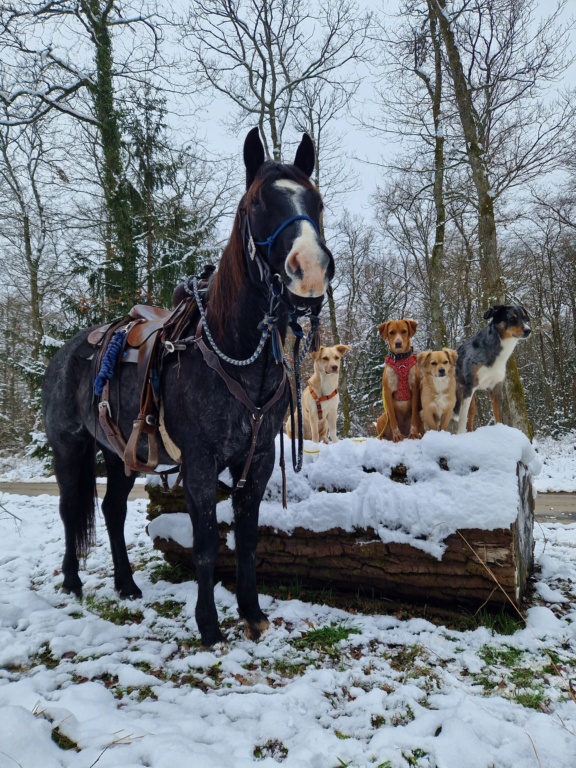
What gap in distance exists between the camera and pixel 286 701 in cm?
224

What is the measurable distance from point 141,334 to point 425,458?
7.72 feet

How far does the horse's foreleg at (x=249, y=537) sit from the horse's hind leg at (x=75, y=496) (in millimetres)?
1660

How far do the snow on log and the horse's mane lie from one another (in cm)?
166

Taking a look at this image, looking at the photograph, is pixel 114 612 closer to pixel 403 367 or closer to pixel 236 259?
pixel 236 259

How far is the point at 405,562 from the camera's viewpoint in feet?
10.6

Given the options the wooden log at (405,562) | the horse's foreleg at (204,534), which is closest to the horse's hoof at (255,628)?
the horse's foreleg at (204,534)

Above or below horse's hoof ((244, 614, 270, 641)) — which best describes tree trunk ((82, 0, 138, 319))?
above

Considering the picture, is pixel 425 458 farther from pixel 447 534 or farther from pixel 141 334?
pixel 141 334

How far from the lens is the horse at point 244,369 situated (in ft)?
7.27

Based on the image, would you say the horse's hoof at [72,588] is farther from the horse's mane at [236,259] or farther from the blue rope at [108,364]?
the horse's mane at [236,259]

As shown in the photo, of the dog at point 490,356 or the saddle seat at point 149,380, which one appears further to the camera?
the dog at point 490,356

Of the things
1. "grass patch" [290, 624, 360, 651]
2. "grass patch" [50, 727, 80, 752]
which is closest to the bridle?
"grass patch" [290, 624, 360, 651]

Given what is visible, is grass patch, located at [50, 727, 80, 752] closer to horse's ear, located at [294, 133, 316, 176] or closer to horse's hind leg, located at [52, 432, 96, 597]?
horse's hind leg, located at [52, 432, 96, 597]

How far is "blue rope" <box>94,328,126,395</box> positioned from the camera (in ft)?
11.1
